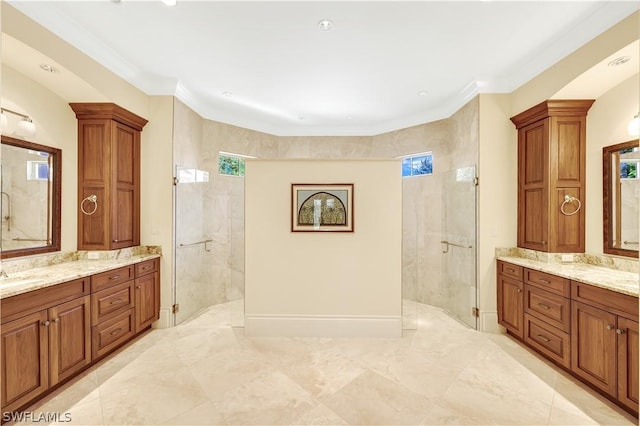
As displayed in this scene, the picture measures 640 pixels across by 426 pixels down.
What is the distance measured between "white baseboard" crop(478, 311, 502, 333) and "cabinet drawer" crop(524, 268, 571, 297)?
72 cm

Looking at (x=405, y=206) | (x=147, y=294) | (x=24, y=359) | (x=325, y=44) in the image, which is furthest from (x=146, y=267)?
(x=405, y=206)

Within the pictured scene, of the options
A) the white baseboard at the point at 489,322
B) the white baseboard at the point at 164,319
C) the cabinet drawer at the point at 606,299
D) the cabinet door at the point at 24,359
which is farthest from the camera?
the white baseboard at the point at 164,319

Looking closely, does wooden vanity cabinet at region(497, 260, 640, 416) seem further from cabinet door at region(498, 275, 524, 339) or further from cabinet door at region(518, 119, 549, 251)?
cabinet door at region(518, 119, 549, 251)

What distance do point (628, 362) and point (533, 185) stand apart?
1.90 metres

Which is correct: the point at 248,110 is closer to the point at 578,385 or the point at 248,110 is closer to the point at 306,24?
the point at 306,24

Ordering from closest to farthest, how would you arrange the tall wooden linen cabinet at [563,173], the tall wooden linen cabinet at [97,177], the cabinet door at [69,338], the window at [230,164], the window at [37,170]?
the cabinet door at [69,338] → the window at [37,170] → the tall wooden linen cabinet at [563,173] → the tall wooden linen cabinet at [97,177] → the window at [230,164]

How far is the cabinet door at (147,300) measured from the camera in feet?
10.5

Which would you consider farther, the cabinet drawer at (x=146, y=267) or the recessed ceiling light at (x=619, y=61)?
the cabinet drawer at (x=146, y=267)

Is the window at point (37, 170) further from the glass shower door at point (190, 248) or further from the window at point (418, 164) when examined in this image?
the window at point (418, 164)

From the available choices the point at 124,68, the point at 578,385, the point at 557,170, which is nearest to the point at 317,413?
the point at 578,385

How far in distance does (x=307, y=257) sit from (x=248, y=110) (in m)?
2.71

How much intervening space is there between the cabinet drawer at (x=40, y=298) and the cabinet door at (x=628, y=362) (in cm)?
431

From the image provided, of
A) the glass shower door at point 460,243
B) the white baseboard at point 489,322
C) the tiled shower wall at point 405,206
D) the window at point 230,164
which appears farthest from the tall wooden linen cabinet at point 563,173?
the window at point 230,164

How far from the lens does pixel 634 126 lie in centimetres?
249
